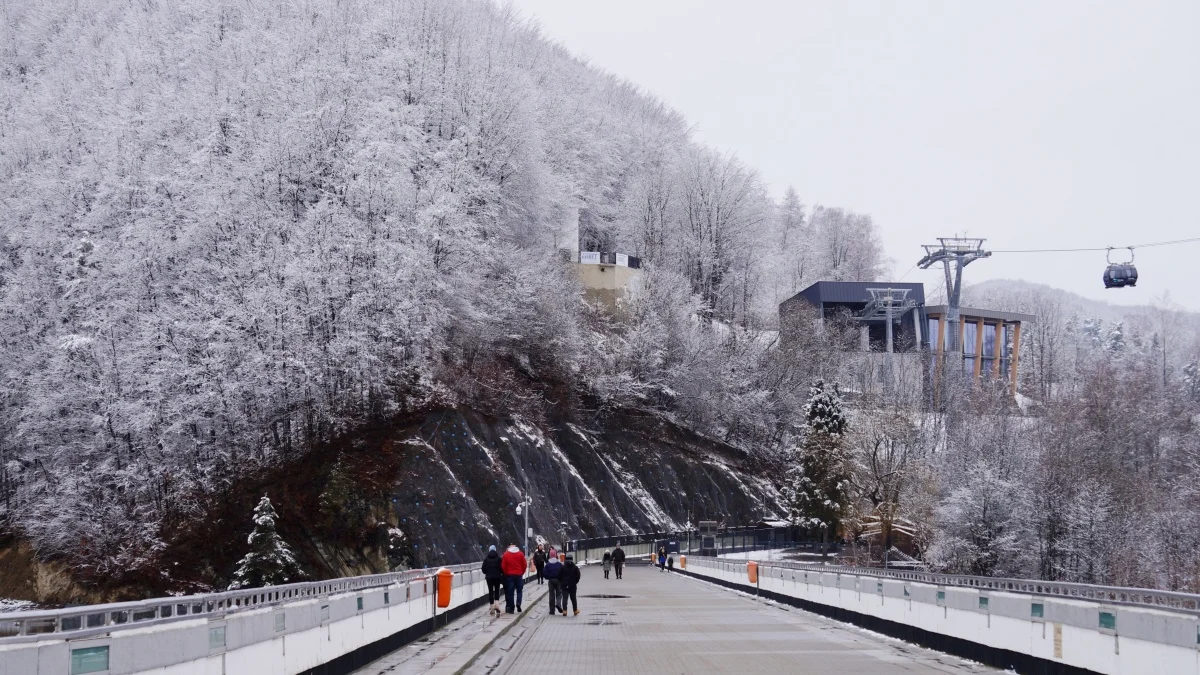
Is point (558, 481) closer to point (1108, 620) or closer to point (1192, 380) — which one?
point (1108, 620)

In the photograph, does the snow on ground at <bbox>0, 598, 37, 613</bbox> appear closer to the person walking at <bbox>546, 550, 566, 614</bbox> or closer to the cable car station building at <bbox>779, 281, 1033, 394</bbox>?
the person walking at <bbox>546, 550, 566, 614</bbox>

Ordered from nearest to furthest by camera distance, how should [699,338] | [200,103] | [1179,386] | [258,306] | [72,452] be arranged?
1. [258,306]
2. [72,452]
3. [200,103]
4. [699,338]
5. [1179,386]

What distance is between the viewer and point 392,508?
55.0 metres

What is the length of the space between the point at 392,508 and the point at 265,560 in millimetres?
9024

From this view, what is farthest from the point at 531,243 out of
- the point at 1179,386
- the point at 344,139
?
the point at 1179,386

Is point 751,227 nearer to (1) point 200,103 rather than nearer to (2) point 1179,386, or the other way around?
(2) point 1179,386

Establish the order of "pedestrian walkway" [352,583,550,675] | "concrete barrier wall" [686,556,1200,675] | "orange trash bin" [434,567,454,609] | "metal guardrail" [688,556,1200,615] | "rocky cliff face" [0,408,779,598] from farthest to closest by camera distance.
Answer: "rocky cliff face" [0,408,779,598] < "orange trash bin" [434,567,454,609] < "pedestrian walkway" [352,583,550,675] < "metal guardrail" [688,556,1200,615] < "concrete barrier wall" [686,556,1200,675]

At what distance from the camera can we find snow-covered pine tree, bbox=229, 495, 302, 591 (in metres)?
46.6

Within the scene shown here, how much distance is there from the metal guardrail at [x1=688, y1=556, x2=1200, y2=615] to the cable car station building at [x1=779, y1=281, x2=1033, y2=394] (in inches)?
1984

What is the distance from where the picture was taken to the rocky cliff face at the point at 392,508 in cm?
5238

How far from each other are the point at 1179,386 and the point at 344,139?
75.9 m

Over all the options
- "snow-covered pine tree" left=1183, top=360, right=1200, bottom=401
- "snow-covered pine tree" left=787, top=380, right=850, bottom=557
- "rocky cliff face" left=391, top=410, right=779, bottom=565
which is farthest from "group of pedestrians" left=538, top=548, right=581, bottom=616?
"snow-covered pine tree" left=1183, top=360, right=1200, bottom=401

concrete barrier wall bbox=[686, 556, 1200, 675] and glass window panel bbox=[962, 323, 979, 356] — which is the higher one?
glass window panel bbox=[962, 323, 979, 356]

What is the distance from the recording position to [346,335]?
5700 centimetres
